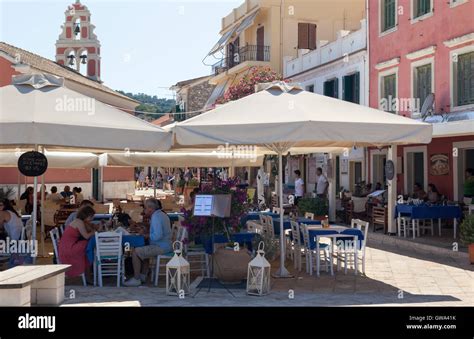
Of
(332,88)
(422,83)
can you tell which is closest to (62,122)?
A: (422,83)

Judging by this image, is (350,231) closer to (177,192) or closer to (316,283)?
(316,283)

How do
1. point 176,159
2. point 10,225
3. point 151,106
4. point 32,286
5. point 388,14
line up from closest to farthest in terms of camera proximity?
point 32,286 < point 10,225 < point 176,159 < point 388,14 < point 151,106

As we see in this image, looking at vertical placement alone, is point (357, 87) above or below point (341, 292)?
above

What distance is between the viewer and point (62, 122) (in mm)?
8031

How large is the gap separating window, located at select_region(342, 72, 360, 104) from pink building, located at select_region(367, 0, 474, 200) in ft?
4.01

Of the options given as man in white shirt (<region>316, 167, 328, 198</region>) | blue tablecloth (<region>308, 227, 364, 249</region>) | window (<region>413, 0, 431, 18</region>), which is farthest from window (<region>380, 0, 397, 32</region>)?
blue tablecloth (<region>308, 227, 364, 249</region>)

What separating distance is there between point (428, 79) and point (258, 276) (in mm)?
11997

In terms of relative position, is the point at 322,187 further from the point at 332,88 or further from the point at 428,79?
the point at 332,88

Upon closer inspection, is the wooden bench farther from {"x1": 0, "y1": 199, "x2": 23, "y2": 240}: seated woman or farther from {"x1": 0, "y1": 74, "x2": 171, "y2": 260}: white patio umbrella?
{"x1": 0, "y1": 199, "x2": 23, "y2": 240}: seated woman

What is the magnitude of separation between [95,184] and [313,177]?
12.7 meters

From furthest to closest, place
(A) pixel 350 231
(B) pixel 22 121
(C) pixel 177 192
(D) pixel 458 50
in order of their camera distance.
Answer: (C) pixel 177 192 → (D) pixel 458 50 → (A) pixel 350 231 → (B) pixel 22 121

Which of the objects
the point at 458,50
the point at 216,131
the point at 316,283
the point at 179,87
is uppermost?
the point at 179,87
